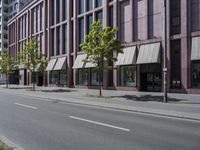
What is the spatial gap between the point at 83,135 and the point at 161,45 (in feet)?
76.1

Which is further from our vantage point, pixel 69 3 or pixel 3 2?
pixel 3 2

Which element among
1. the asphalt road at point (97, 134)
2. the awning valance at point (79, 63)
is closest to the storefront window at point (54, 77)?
the awning valance at point (79, 63)

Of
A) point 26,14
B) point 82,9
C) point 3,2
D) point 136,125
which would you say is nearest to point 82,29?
point 82,9

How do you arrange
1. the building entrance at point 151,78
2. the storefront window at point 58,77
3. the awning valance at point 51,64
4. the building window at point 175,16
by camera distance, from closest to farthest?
the building window at point 175,16, the building entrance at point 151,78, the storefront window at point 58,77, the awning valance at point 51,64

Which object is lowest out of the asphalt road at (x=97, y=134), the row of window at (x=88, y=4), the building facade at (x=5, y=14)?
the asphalt road at (x=97, y=134)

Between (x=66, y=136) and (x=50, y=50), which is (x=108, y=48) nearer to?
(x=66, y=136)

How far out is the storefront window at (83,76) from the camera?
141 ft

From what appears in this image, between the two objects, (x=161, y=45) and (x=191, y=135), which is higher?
(x=161, y=45)

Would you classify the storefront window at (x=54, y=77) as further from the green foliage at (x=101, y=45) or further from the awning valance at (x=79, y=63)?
the green foliage at (x=101, y=45)

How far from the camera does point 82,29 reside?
148ft

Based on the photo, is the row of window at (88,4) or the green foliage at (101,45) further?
the row of window at (88,4)

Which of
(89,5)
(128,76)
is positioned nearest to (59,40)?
(89,5)

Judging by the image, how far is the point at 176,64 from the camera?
2997cm

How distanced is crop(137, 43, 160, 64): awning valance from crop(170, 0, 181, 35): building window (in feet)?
7.63
